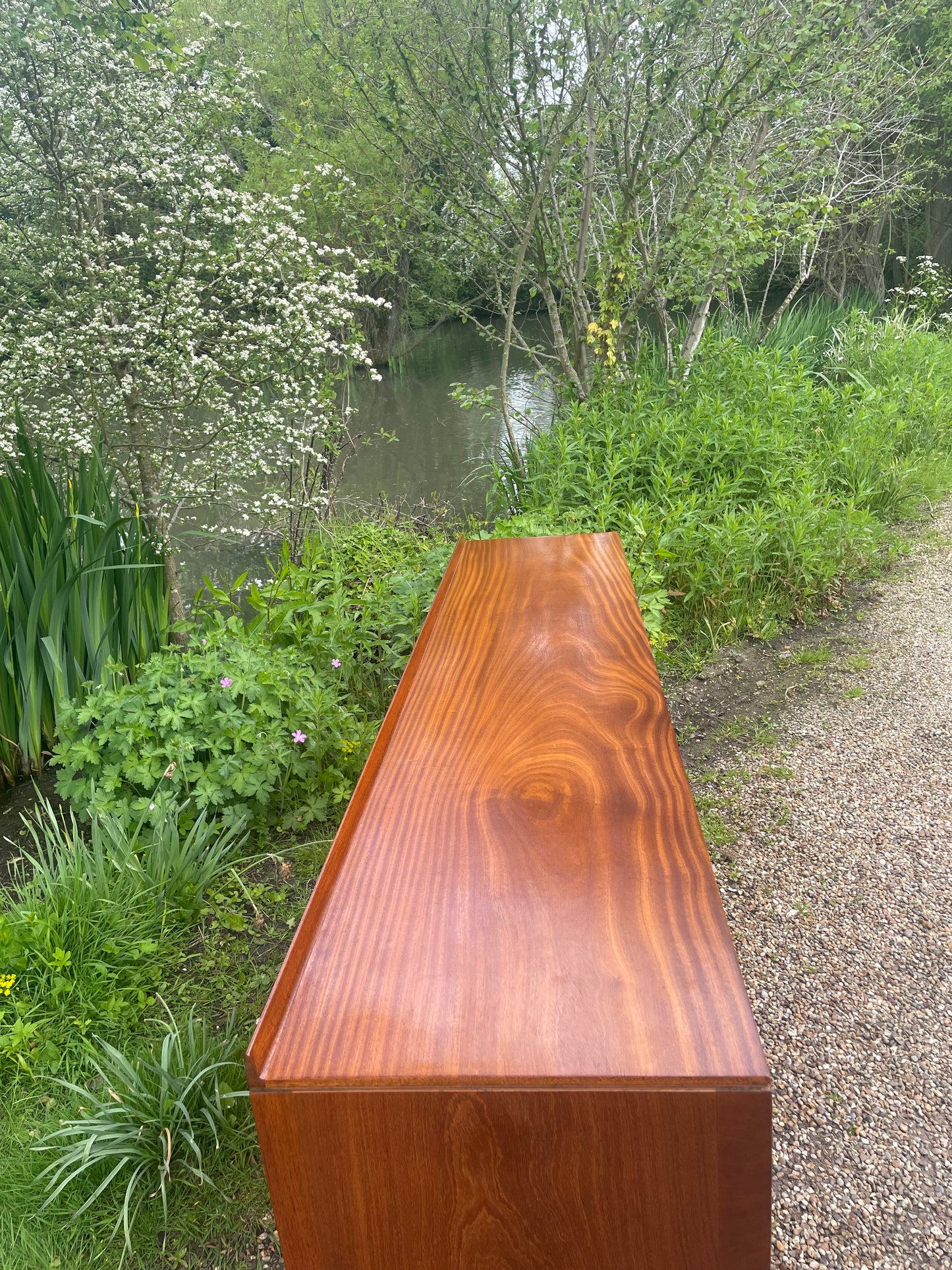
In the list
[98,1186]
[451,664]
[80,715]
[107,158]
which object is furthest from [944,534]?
[107,158]

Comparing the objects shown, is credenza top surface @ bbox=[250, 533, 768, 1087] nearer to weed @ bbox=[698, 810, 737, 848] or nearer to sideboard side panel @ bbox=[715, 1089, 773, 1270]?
sideboard side panel @ bbox=[715, 1089, 773, 1270]

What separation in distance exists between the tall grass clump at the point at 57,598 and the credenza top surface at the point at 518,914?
1.48m

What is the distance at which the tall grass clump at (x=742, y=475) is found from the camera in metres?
3.62

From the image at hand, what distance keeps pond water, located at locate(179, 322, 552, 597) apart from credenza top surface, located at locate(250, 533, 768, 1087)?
150 inches

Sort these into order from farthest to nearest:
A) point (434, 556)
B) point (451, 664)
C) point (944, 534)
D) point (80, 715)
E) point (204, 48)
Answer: point (204, 48) < point (944, 534) < point (434, 556) < point (80, 715) < point (451, 664)

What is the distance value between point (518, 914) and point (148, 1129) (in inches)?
38.9

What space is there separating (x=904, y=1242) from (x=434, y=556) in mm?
2479

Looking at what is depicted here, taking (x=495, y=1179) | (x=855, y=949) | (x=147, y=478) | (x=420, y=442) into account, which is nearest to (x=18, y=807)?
(x=495, y=1179)

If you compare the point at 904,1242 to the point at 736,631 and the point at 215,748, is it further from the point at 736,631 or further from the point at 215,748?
the point at 736,631

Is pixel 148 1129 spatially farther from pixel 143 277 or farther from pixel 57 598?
pixel 143 277

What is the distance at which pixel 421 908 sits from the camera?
1.01m

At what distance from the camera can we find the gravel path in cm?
139

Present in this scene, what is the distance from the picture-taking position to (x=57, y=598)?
2.52 meters

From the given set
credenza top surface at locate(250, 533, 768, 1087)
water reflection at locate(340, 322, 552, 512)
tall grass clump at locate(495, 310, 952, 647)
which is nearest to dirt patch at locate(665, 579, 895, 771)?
tall grass clump at locate(495, 310, 952, 647)
